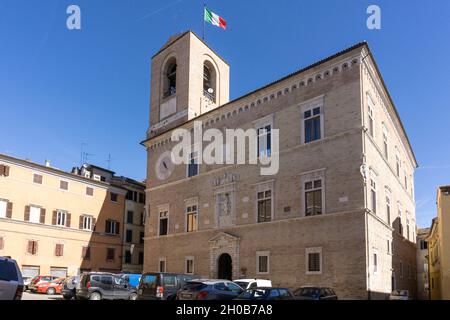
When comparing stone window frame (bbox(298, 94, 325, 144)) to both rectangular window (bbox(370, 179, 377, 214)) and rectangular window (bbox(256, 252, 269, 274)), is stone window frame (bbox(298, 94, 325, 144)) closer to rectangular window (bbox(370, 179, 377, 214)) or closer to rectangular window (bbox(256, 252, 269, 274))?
rectangular window (bbox(370, 179, 377, 214))

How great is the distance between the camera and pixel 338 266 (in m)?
23.4

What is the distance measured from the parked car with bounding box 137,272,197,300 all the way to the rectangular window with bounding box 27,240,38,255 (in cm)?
2151

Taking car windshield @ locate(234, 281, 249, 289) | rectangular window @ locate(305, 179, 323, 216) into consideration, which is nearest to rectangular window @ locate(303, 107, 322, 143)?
rectangular window @ locate(305, 179, 323, 216)

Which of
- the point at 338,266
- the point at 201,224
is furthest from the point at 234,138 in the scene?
the point at 338,266

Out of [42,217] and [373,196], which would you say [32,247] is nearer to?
[42,217]

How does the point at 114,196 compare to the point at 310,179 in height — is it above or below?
above

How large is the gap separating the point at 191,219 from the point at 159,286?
1323cm

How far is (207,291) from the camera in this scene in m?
16.9

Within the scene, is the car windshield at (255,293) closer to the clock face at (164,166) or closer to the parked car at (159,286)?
the parked car at (159,286)

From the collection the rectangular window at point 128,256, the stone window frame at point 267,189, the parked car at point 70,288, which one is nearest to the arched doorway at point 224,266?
the stone window frame at point 267,189

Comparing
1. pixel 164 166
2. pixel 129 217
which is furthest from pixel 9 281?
pixel 129 217

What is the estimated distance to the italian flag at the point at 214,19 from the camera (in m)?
37.0

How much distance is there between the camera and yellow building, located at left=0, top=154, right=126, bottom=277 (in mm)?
37438
